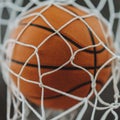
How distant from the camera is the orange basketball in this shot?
89cm

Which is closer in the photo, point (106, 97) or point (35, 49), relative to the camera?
point (35, 49)

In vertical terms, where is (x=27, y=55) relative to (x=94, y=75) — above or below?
above

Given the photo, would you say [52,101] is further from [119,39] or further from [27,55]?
[119,39]

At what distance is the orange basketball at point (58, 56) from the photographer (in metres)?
0.89


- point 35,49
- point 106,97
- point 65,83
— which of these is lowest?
point 106,97

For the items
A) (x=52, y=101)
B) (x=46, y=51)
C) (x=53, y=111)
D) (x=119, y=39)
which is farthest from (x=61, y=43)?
(x=119, y=39)

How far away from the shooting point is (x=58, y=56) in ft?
2.92

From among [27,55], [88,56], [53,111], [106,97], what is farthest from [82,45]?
[106,97]

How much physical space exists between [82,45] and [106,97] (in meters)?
0.38

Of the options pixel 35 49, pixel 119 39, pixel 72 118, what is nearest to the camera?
pixel 35 49

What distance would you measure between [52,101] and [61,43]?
0.51 feet

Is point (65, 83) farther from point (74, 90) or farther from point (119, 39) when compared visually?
point (119, 39)

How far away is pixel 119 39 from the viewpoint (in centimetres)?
122

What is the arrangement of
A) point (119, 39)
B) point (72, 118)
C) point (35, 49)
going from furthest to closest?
point (119, 39) < point (72, 118) < point (35, 49)
